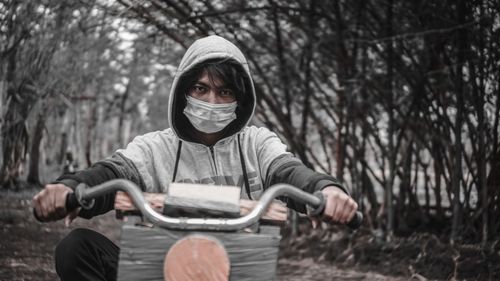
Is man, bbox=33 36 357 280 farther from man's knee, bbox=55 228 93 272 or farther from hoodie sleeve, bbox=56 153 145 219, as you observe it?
man's knee, bbox=55 228 93 272

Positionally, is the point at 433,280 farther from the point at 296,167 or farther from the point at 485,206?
the point at 296,167

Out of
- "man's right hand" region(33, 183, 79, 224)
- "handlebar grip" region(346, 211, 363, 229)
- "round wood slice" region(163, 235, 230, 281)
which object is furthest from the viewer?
"handlebar grip" region(346, 211, 363, 229)

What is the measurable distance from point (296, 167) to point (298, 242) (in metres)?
4.80

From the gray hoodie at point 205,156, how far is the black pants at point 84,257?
0.28 meters

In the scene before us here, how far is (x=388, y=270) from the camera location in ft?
16.2

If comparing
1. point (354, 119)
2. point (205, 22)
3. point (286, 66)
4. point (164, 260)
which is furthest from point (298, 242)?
point (164, 260)

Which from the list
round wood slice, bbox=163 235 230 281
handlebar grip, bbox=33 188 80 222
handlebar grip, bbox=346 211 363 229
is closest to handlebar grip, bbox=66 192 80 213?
handlebar grip, bbox=33 188 80 222

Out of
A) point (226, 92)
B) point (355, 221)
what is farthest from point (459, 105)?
point (355, 221)

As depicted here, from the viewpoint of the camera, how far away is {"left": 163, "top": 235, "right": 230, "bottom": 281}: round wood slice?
1.32m

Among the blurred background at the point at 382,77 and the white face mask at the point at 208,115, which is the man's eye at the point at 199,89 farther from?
the blurred background at the point at 382,77

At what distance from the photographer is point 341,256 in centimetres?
566

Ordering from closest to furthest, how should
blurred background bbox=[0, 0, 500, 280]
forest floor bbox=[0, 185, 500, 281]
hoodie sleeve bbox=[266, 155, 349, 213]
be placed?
1. hoodie sleeve bbox=[266, 155, 349, 213]
2. forest floor bbox=[0, 185, 500, 281]
3. blurred background bbox=[0, 0, 500, 280]

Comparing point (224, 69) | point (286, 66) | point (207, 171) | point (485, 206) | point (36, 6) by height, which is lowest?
point (485, 206)

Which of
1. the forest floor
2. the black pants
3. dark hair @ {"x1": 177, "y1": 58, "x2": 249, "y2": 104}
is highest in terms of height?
dark hair @ {"x1": 177, "y1": 58, "x2": 249, "y2": 104}
